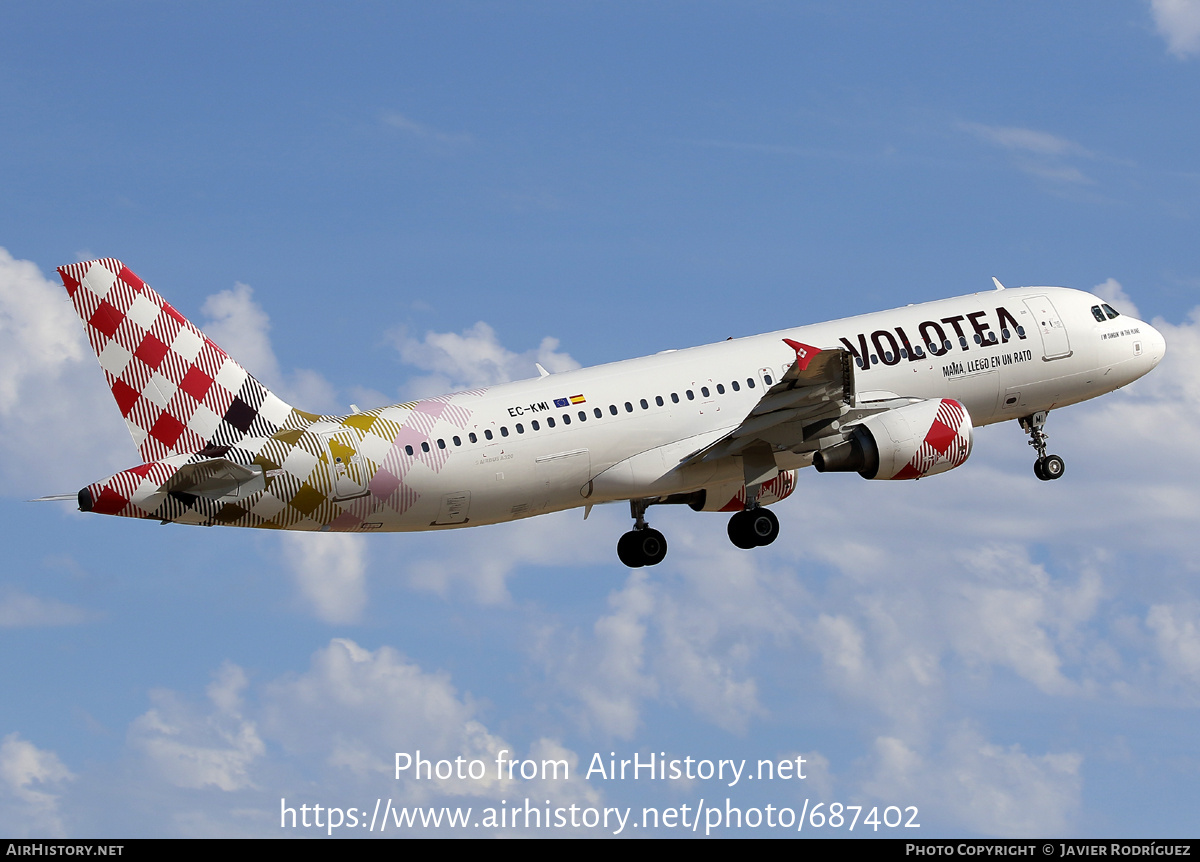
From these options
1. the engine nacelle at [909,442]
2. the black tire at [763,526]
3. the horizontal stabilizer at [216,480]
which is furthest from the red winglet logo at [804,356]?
the horizontal stabilizer at [216,480]

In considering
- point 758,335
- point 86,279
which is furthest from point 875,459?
point 86,279

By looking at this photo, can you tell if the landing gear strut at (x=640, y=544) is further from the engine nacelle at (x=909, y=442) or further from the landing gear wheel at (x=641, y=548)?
the engine nacelle at (x=909, y=442)

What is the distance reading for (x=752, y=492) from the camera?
44656 millimetres

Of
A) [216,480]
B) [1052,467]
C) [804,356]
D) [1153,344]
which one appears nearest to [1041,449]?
[1052,467]

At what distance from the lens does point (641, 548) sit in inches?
1858

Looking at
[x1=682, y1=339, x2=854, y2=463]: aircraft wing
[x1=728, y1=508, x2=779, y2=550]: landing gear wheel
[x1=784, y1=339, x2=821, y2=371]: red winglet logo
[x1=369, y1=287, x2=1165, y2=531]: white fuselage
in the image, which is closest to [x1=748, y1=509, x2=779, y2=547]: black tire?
[x1=728, y1=508, x2=779, y2=550]: landing gear wheel

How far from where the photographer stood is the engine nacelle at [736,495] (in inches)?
1861

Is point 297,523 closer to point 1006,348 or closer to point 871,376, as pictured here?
point 871,376

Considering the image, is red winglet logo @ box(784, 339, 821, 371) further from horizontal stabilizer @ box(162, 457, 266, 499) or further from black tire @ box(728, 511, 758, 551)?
horizontal stabilizer @ box(162, 457, 266, 499)

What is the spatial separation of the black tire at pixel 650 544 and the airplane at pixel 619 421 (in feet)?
0.15

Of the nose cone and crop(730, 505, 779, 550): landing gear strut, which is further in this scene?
the nose cone

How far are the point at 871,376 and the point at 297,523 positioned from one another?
17.1m

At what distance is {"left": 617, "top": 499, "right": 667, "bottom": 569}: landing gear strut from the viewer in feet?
155

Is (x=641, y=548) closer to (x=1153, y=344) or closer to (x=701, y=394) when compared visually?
(x=701, y=394)
